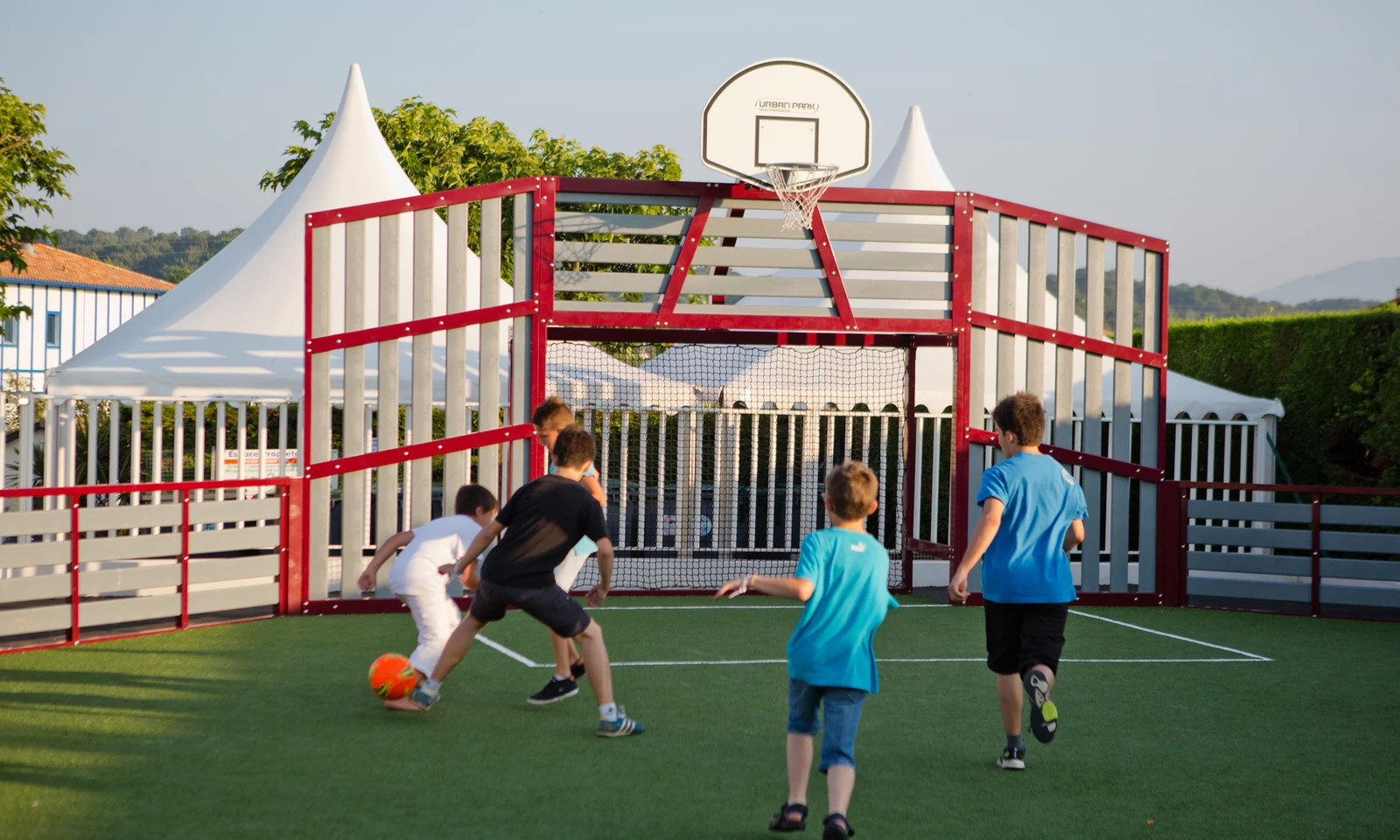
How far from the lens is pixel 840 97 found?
1183cm

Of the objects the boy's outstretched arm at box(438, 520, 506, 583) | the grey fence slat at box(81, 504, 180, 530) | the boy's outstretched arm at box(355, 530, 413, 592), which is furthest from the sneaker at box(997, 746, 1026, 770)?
the grey fence slat at box(81, 504, 180, 530)

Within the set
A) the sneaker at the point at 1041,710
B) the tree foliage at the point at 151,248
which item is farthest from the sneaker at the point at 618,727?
the tree foliage at the point at 151,248

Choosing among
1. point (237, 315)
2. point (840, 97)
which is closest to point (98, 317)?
point (237, 315)

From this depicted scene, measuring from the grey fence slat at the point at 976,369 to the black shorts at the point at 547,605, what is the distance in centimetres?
644

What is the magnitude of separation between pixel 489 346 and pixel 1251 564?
7.06 meters

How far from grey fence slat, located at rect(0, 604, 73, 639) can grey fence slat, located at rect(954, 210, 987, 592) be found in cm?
748

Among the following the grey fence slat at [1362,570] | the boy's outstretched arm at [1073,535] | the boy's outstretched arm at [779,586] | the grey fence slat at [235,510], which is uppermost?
the boy's outstretched arm at [1073,535]

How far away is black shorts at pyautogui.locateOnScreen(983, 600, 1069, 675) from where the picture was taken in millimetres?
5469

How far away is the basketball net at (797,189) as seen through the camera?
37.0ft

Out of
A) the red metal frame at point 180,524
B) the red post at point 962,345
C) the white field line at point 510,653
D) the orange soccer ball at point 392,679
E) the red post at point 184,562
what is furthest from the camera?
the red post at point 962,345

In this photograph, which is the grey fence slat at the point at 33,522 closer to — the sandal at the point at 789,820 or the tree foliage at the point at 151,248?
the sandal at the point at 789,820

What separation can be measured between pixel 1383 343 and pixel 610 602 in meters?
9.00

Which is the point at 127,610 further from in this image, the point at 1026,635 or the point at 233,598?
the point at 1026,635

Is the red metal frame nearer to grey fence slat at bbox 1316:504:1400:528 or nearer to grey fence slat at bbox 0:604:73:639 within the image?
grey fence slat at bbox 0:604:73:639
